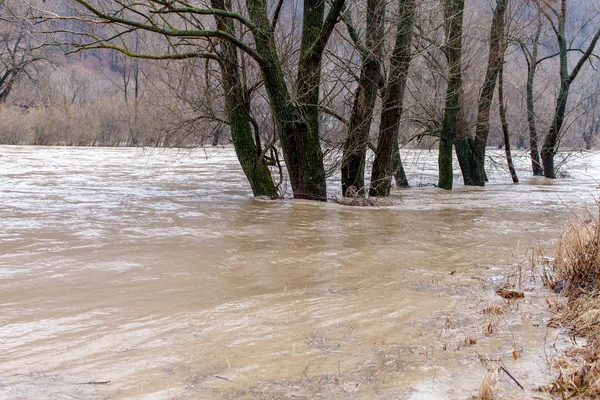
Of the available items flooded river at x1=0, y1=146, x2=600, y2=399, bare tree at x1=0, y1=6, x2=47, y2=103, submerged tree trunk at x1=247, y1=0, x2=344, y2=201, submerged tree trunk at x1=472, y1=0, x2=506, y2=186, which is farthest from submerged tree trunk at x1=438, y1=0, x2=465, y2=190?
bare tree at x1=0, y1=6, x2=47, y2=103

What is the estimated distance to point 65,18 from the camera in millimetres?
8359

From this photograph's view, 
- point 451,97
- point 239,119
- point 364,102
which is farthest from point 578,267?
point 451,97

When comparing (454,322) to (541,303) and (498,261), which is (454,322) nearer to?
(541,303)

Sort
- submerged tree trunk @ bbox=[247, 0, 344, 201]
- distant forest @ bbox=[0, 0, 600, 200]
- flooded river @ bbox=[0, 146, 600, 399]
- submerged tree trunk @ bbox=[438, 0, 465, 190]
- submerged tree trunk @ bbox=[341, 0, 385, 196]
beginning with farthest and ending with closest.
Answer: submerged tree trunk @ bbox=[438, 0, 465, 190]
submerged tree trunk @ bbox=[341, 0, 385, 196]
submerged tree trunk @ bbox=[247, 0, 344, 201]
distant forest @ bbox=[0, 0, 600, 200]
flooded river @ bbox=[0, 146, 600, 399]

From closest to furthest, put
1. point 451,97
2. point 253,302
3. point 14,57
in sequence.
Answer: point 253,302 < point 451,97 < point 14,57

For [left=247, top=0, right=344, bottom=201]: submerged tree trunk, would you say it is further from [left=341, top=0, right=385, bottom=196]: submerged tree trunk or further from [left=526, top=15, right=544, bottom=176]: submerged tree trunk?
[left=526, top=15, right=544, bottom=176]: submerged tree trunk

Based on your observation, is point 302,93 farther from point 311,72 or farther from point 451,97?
point 451,97

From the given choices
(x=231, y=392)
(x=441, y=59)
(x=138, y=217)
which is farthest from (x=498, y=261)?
(x=441, y=59)

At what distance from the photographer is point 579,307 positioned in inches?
158

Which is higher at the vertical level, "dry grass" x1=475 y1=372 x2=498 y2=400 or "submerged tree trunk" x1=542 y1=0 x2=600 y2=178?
"submerged tree trunk" x1=542 y1=0 x2=600 y2=178

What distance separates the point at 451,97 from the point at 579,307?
42.2 feet

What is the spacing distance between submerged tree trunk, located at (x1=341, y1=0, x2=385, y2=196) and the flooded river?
1859 mm

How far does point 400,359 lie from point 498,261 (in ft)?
11.1

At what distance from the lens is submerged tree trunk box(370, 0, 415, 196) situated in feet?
39.3
